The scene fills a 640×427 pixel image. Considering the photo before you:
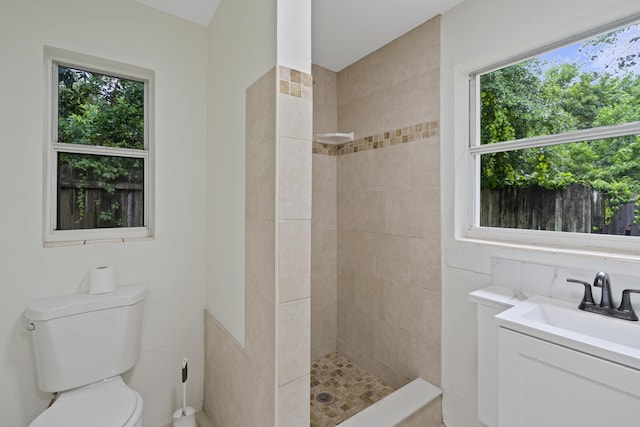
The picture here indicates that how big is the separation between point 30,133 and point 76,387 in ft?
4.06

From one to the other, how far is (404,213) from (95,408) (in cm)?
195

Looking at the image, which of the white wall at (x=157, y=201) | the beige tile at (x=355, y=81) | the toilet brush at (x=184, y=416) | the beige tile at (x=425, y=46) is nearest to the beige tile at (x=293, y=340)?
the toilet brush at (x=184, y=416)

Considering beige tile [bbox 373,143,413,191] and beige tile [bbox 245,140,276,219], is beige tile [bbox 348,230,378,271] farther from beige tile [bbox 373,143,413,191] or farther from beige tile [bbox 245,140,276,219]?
beige tile [bbox 245,140,276,219]

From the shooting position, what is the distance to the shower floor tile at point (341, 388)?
191 centimetres

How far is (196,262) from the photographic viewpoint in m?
1.90

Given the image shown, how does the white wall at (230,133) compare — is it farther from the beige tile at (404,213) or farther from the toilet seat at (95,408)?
the beige tile at (404,213)

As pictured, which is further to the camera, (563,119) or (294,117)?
(563,119)

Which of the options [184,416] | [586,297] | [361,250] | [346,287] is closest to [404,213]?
[361,250]

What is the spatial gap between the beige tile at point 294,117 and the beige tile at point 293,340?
2.18 ft

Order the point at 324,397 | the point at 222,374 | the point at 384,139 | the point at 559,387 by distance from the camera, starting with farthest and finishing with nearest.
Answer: the point at 384,139 → the point at 324,397 → the point at 222,374 → the point at 559,387

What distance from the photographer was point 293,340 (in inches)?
45.6

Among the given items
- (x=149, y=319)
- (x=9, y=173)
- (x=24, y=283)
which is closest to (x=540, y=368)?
(x=149, y=319)

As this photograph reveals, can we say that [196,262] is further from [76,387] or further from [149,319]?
[76,387]

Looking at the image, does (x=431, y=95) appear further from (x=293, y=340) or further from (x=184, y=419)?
(x=184, y=419)
